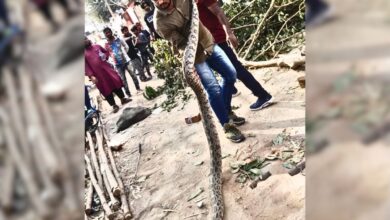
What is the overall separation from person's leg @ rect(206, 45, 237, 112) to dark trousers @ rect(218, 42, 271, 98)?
2 cm

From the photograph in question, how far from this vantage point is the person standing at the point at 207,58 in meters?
1.30

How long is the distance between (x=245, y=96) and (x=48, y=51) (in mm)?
921

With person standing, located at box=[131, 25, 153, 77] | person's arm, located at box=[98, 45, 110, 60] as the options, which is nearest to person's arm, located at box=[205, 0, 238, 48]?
person standing, located at box=[131, 25, 153, 77]

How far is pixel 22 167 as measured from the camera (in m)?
0.50

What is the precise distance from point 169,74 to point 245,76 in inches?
9.9

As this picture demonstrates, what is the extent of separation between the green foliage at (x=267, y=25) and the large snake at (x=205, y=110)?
13 cm

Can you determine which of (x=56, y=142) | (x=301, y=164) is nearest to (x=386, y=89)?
(x=56, y=142)

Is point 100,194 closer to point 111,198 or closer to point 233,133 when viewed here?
point 111,198

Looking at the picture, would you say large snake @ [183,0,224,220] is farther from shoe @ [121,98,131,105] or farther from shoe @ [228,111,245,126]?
shoe @ [121,98,131,105]

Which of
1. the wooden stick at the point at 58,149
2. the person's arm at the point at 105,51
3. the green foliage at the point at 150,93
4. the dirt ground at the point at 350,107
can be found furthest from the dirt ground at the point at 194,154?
the wooden stick at the point at 58,149

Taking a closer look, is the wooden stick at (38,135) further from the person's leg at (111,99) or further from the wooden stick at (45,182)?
the person's leg at (111,99)

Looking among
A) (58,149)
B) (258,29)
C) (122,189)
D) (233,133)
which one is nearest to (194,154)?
(233,133)

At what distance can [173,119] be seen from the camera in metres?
1.35

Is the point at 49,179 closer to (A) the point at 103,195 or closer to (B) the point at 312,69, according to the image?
→ (B) the point at 312,69
